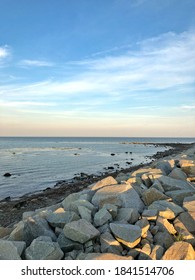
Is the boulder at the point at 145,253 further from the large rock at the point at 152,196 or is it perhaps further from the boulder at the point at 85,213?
the large rock at the point at 152,196

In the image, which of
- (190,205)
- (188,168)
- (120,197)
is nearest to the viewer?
(190,205)

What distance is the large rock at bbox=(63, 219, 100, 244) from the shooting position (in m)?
5.16

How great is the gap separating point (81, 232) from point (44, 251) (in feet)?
2.42

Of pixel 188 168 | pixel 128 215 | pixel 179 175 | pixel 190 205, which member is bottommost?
pixel 128 215

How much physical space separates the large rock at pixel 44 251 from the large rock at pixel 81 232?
1.33ft

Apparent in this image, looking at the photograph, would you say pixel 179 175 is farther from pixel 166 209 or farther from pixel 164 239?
pixel 164 239

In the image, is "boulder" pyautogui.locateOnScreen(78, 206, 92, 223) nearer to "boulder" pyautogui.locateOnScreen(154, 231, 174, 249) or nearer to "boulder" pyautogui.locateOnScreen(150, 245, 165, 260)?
"boulder" pyautogui.locateOnScreen(154, 231, 174, 249)

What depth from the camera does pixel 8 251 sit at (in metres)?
4.75

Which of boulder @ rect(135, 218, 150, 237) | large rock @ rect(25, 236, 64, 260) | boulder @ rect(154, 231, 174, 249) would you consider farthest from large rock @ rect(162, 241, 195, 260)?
large rock @ rect(25, 236, 64, 260)

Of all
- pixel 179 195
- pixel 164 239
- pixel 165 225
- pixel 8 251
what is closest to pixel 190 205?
pixel 179 195

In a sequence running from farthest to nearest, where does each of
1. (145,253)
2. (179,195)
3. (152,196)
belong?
1. (179,195)
2. (152,196)
3. (145,253)

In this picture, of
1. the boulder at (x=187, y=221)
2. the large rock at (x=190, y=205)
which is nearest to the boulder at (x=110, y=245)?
the boulder at (x=187, y=221)

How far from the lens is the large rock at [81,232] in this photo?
5.16m

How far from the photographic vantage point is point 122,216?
603cm
